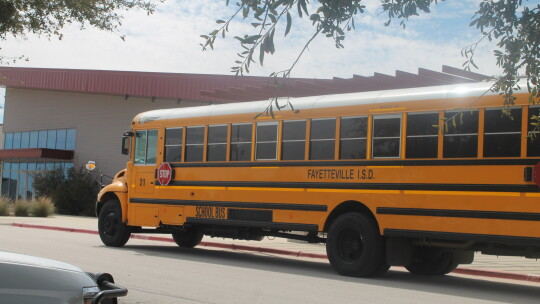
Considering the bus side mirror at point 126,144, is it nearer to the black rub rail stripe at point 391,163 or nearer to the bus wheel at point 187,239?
the bus wheel at point 187,239

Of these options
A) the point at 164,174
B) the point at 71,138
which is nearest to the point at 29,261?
the point at 164,174

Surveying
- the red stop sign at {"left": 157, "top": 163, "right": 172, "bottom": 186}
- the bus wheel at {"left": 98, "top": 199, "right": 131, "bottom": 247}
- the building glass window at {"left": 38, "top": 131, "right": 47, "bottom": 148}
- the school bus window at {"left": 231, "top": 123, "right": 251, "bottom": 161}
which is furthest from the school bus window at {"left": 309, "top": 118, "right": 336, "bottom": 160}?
the building glass window at {"left": 38, "top": 131, "right": 47, "bottom": 148}

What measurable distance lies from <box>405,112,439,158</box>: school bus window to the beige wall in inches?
888

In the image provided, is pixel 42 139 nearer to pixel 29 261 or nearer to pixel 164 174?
pixel 164 174

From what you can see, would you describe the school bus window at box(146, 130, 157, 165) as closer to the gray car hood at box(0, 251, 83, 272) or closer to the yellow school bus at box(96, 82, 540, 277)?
the yellow school bus at box(96, 82, 540, 277)

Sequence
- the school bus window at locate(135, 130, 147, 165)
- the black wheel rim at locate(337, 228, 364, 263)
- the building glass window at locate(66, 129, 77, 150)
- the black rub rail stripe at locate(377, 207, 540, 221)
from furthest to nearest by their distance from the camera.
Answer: the building glass window at locate(66, 129, 77, 150) → the school bus window at locate(135, 130, 147, 165) → the black wheel rim at locate(337, 228, 364, 263) → the black rub rail stripe at locate(377, 207, 540, 221)

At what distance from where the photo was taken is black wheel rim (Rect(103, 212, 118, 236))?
1587 cm

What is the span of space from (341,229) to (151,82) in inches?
931

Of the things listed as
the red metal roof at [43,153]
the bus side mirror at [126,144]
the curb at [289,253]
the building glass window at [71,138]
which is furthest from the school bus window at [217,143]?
the building glass window at [71,138]

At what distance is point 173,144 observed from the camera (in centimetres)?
1498

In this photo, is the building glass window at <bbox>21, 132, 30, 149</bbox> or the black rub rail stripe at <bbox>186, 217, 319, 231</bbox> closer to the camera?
the black rub rail stripe at <bbox>186, 217, 319, 231</bbox>

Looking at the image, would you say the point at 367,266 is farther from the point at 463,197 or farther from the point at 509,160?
the point at 509,160

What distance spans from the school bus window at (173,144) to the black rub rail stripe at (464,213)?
16.7ft

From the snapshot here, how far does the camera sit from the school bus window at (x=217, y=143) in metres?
13.8
